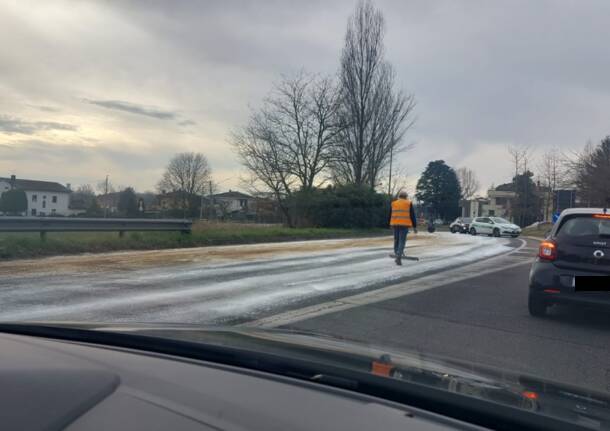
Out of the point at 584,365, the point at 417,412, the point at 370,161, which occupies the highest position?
the point at 370,161

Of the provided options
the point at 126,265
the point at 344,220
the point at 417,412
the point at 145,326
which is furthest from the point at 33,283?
the point at 344,220

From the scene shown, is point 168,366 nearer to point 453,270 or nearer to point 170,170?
point 453,270

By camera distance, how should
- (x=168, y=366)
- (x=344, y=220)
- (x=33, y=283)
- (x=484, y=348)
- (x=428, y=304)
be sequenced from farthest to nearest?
(x=344, y=220)
(x=33, y=283)
(x=428, y=304)
(x=484, y=348)
(x=168, y=366)

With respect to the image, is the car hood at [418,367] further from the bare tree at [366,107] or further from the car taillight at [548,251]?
the bare tree at [366,107]

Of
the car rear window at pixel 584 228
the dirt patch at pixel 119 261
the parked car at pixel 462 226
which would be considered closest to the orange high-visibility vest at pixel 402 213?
the dirt patch at pixel 119 261

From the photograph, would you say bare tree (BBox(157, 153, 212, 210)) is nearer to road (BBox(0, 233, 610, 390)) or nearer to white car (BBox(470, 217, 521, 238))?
white car (BBox(470, 217, 521, 238))

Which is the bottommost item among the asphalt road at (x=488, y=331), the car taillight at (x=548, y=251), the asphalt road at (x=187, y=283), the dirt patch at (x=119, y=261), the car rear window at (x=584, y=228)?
the asphalt road at (x=488, y=331)

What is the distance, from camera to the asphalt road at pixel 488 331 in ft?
16.0

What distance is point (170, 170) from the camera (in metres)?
66.8

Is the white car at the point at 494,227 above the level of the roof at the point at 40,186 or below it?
below

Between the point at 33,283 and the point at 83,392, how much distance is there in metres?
7.49

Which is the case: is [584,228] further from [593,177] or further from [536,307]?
[593,177]

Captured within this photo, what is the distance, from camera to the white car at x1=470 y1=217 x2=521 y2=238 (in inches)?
1438

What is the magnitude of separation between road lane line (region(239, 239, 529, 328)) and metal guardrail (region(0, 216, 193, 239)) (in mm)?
9177
